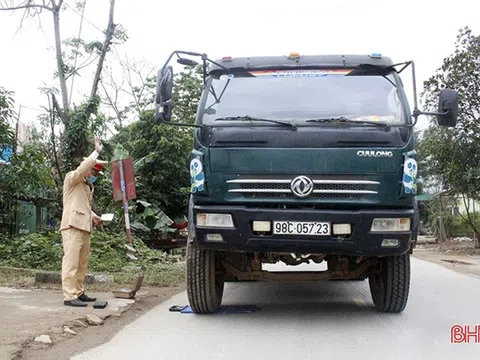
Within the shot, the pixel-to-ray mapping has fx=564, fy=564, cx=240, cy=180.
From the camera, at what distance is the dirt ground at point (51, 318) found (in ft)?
14.6

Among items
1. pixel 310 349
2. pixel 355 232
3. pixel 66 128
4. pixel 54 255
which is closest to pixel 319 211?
pixel 355 232

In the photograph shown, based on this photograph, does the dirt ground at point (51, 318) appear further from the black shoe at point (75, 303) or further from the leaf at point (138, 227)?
the leaf at point (138, 227)

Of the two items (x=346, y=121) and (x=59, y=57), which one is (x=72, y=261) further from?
(x=59, y=57)

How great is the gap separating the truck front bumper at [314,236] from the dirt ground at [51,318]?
58.2 inches

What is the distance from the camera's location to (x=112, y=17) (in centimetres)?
1634

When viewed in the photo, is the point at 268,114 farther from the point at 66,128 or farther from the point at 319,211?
the point at 66,128

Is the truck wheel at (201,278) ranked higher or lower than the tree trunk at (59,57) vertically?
lower

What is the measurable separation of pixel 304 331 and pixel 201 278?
1232 millimetres

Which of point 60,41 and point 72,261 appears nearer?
point 72,261

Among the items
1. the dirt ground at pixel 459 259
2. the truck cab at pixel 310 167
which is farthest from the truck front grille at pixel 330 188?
the dirt ground at pixel 459 259

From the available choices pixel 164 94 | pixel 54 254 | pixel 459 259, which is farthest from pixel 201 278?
pixel 459 259

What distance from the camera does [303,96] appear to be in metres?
5.75

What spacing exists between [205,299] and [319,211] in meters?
1.67

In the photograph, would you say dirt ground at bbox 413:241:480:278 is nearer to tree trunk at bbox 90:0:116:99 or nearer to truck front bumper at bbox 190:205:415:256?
truck front bumper at bbox 190:205:415:256
